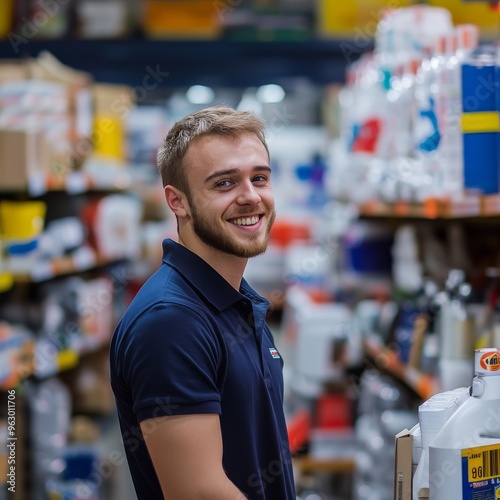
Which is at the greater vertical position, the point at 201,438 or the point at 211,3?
the point at 211,3

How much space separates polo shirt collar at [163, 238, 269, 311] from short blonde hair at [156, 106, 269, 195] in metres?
0.12

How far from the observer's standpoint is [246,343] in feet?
5.90

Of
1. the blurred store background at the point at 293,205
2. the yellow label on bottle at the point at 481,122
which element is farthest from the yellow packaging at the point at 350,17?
the yellow label on bottle at the point at 481,122

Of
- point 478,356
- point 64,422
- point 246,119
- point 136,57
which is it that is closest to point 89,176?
point 64,422

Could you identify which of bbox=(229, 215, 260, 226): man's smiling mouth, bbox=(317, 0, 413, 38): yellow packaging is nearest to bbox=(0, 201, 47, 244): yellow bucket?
bbox=(229, 215, 260, 226): man's smiling mouth

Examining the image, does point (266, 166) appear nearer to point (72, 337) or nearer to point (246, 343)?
point (246, 343)

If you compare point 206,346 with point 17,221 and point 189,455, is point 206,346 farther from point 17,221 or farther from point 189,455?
point 17,221

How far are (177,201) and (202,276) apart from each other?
157 millimetres

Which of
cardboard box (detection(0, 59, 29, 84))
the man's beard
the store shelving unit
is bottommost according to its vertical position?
the man's beard

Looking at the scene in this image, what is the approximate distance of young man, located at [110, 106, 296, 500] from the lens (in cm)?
156

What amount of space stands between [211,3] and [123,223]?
6.32 feet

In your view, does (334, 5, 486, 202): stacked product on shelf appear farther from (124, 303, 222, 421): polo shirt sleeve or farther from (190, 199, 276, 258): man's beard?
(124, 303, 222, 421): polo shirt sleeve

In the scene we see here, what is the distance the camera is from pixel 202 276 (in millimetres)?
1792

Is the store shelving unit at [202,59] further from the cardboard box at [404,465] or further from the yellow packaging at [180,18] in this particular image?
the cardboard box at [404,465]
